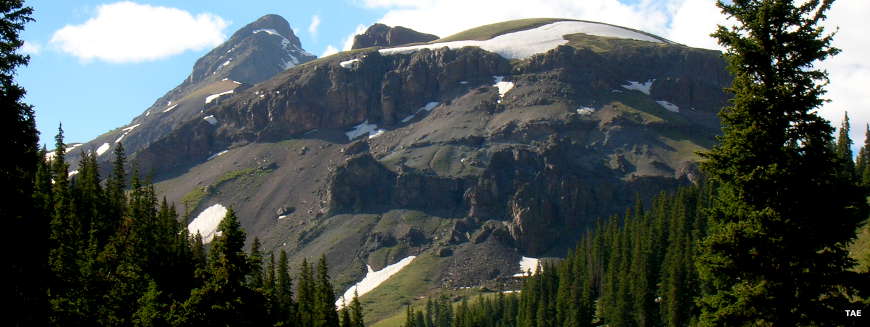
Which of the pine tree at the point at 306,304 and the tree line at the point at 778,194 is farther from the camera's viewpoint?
the pine tree at the point at 306,304

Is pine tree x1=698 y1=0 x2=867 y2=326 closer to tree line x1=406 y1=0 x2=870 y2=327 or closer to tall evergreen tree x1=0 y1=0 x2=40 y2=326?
tree line x1=406 y1=0 x2=870 y2=327

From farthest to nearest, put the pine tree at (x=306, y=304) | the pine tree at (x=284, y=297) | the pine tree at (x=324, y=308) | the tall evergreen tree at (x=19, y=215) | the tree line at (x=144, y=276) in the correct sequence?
the pine tree at (x=306, y=304), the pine tree at (x=284, y=297), the pine tree at (x=324, y=308), the tree line at (x=144, y=276), the tall evergreen tree at (x=19, y=215)

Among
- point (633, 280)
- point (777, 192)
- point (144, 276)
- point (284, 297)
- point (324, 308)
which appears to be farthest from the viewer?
point (633, 280)

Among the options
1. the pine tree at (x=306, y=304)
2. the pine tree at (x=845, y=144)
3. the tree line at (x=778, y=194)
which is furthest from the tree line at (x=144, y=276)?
the pine tree at (x=845, y=144)

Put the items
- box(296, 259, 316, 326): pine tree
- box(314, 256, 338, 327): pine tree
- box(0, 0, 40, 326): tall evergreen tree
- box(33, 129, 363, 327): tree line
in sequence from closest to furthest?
box(0, 0, 40, 326): tall evergreen tree, box(33, 129, 363, 327): tree line, box(314, 256, 338, 327): pine tree, box(296, 259, 316, 326): pine tree

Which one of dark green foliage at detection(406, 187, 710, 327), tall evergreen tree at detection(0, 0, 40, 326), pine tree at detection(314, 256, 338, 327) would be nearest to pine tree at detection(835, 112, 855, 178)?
dark green foliage at detection(406, 187, 710, 327)

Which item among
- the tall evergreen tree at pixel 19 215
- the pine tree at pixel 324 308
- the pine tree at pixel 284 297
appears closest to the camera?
the tall evergreen tree at pixel 19 215

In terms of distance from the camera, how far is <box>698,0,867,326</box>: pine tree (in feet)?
77.0

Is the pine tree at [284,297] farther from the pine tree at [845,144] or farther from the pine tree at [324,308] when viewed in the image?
the pine tree at [845,144]

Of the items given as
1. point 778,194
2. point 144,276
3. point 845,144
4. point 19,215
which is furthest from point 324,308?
point 845,144

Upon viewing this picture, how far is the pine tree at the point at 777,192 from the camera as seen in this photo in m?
23.5

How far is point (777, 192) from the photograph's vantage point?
78.5 feet

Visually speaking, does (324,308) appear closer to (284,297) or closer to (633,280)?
(284,297)

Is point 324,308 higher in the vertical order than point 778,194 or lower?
lower
